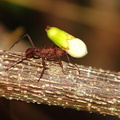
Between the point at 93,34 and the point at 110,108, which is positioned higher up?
the point at 93,34

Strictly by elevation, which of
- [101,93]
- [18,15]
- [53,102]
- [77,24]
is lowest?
[53,102]

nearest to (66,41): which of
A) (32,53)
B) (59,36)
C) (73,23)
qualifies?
(59,36)

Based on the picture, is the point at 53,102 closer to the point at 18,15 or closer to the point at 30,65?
the point at 30,65

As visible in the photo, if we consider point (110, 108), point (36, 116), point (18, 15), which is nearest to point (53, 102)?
point (110, 108)

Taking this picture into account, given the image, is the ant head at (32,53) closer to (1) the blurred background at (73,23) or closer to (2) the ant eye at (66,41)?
(2) the ant eye at (66,41)

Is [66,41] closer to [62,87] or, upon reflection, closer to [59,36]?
[59,36]

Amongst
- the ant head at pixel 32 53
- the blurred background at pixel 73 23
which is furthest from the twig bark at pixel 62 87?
the blurred background at pixel 73 23
